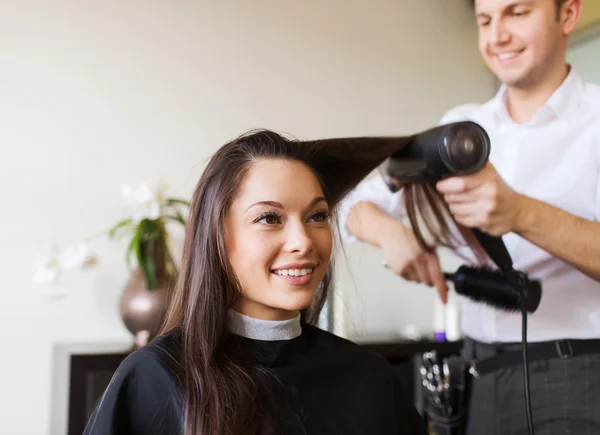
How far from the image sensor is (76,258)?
237cm

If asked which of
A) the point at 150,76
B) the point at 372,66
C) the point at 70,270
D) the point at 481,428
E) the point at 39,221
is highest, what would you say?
the point at 372,66

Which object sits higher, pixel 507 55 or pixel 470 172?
pixel 507 55

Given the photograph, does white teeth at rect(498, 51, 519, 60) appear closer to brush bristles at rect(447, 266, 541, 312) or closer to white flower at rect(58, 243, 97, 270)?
brush bristles at rect(447, 266, 541, 312)

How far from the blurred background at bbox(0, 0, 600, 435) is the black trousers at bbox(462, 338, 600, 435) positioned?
2.73 ft

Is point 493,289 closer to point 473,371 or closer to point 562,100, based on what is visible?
point 473,371

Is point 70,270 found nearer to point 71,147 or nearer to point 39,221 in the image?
point 39,221

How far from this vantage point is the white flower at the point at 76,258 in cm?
236

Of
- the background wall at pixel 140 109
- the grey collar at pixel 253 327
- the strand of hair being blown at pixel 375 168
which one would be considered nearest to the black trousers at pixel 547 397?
the strand of hair being blown at pixel 375 168

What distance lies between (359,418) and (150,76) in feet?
6.52

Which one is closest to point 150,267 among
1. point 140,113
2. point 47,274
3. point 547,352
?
point 47,274

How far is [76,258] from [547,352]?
1.67m

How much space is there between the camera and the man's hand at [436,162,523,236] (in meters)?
1.09

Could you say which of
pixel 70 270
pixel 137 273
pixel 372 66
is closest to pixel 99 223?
pixel 70 270

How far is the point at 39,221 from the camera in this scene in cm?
253
